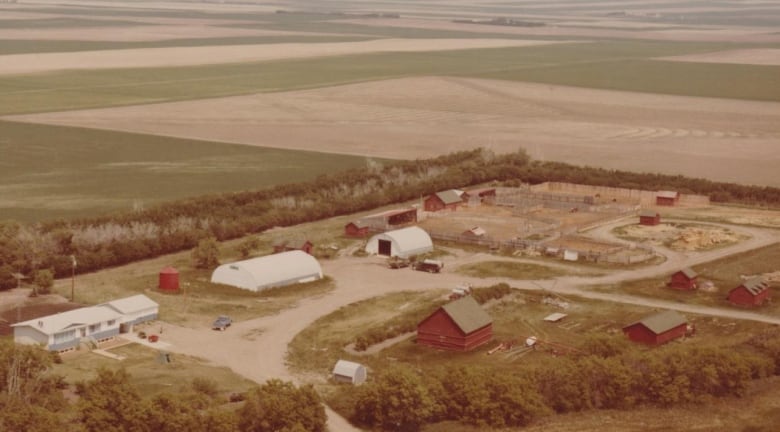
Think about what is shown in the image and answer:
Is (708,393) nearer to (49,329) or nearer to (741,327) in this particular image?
(741,327)

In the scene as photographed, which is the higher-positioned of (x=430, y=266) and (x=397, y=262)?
(x=430, y=266)

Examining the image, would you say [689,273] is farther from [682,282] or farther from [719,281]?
[719,281]

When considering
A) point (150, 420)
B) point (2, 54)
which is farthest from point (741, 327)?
point (2, 54)

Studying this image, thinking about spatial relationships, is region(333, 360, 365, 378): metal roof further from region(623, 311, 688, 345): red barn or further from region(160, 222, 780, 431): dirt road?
region(623, 311, 688, 345): red barn

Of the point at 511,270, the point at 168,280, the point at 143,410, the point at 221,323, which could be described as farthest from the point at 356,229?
the point at 143,410

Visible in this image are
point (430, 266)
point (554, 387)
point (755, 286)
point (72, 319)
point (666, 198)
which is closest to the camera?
point (554, 387)

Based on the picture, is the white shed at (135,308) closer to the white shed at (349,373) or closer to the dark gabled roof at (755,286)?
the white shed at (349,373)
